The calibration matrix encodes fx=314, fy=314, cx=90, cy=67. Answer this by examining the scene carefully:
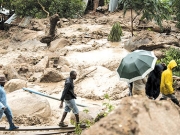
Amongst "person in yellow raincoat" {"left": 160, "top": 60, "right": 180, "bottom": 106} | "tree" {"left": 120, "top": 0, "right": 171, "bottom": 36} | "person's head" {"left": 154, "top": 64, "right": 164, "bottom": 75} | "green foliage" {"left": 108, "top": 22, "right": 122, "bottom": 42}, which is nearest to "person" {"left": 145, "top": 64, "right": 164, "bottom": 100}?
"person's head" {"left": 154, "top": 64, "right": 164, "bottom": 75}

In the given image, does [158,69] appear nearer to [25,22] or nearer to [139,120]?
[139,120]

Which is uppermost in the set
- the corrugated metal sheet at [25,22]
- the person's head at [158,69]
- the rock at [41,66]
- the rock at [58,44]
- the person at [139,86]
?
the person's head at [158,69]

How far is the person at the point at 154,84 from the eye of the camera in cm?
601

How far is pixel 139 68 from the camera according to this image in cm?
620

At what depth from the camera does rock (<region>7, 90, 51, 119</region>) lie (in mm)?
7309

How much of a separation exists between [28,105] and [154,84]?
3.04 meters

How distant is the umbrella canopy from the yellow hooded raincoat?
43 centimetres

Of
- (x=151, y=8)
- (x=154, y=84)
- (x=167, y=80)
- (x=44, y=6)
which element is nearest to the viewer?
(x=167, y=80)

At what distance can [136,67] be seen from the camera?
245 inches

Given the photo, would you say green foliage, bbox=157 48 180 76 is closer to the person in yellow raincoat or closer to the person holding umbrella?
the person holding umbrella

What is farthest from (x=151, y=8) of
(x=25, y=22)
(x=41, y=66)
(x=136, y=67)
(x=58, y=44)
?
(x=25, y=22)

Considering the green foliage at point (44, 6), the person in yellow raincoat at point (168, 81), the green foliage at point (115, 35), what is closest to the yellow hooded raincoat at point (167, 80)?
the person in yellow raincoat at point (168, 81)

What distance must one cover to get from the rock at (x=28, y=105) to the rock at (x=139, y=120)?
15.3 feet

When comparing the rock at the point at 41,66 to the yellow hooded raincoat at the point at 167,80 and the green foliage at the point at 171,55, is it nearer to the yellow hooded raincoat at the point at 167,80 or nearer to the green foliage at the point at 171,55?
the green foliage at the point at 171,55
